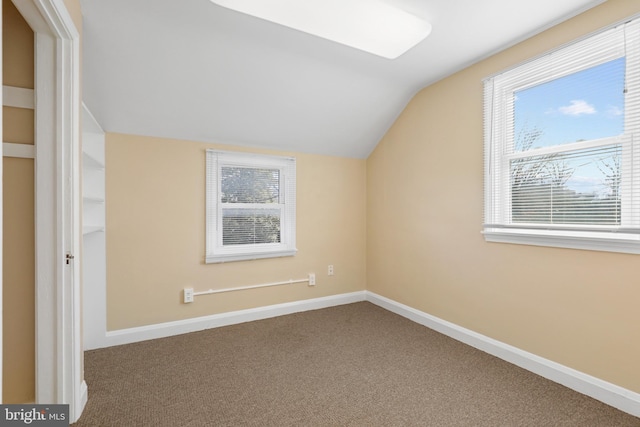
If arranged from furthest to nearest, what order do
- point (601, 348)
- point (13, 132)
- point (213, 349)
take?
point (213, 349) < point (601, 348) < point (13, 132)

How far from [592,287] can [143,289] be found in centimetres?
346

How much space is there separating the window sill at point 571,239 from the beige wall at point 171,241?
1.96 metres

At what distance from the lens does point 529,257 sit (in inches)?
92.5

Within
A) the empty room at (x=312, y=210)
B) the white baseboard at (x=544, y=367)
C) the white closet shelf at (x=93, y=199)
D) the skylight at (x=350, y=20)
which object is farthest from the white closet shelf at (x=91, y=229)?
the white baseboard at (x=544, y=367)

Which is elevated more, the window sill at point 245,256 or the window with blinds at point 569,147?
the window with blinds at point 569,147

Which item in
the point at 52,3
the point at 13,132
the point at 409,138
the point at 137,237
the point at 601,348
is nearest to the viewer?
the point at 52,3

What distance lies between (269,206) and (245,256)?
602 mm

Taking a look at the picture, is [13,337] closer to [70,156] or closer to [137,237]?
[70,156]

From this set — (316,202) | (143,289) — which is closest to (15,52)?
(143,289)

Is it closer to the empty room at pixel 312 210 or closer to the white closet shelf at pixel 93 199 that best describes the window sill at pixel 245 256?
the empty room at pixel 312 210

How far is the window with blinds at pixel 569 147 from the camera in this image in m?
1.89

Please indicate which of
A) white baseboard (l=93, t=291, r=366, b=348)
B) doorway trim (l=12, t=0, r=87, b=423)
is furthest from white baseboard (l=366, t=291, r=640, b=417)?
doorway trim (l=12, t=0, r=87, b=423)

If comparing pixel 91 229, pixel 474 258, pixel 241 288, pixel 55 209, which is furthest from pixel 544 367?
pixel 91 229

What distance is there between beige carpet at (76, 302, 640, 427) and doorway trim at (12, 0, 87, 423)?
1.37 ft
